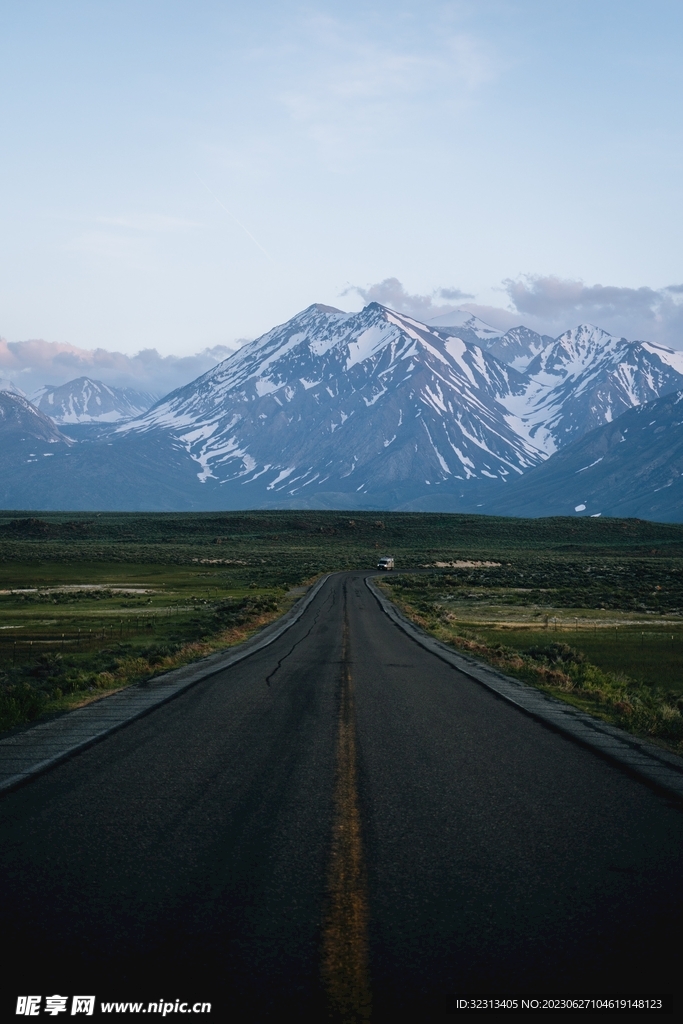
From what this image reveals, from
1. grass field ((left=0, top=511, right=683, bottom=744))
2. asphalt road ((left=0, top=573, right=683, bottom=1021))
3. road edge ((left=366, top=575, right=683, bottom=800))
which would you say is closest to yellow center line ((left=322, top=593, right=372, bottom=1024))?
asphalt road ((left=0, top=573, right=683, bottom=1021))

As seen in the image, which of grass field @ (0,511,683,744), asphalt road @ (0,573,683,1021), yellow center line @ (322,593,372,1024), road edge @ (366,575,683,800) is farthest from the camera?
grass field @ (0,511,683,744)

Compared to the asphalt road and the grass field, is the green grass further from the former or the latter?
the asphalt road

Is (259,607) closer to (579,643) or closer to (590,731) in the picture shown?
(579,643)

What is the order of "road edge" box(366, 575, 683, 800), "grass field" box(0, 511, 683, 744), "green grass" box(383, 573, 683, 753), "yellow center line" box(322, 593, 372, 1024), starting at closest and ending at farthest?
1. "yellow center line" box(322, 593, 372, 1024)
2. "road edge" box(366, 575, 683, 800)
3. "green grass" box(383, 573, 683, 753)
4. "grass field" box(0, 511, 683, 744)

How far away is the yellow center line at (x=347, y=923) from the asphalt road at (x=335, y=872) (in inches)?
0.7

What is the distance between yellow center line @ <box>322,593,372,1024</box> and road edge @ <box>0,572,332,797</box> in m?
3.92

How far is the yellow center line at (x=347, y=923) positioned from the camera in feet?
15.7

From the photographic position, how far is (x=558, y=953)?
539 centimetres

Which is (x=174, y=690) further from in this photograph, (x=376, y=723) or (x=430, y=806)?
(x=430, y=806)

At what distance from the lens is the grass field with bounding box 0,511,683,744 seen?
21.3 metres

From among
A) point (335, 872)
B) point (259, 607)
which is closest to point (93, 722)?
point (335, 872)

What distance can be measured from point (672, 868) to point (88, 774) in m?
6.69

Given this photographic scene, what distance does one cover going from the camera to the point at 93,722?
13445 mm

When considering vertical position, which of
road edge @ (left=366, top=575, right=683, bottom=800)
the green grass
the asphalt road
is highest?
the asphalt road
